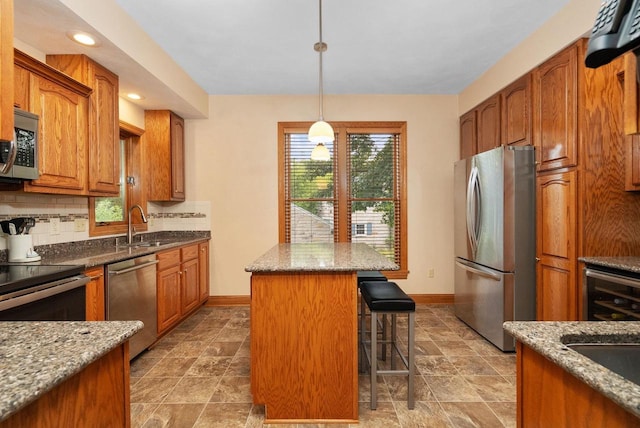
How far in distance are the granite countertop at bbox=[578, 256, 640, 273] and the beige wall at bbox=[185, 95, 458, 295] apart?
201 cm

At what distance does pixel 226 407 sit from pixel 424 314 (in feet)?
8.37

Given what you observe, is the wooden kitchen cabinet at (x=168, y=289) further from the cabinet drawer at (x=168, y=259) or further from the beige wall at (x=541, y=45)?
the beige wall at (x=541, y=45)

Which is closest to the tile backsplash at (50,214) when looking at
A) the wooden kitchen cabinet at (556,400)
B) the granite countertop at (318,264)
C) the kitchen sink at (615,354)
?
the granite countertop at (318,264)

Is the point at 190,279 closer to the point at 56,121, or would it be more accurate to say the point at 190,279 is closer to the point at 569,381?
the point at 56,121

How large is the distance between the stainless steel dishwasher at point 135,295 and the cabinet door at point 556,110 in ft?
11.0

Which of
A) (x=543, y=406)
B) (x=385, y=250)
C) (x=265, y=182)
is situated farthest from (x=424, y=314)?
(x=543, y=406)

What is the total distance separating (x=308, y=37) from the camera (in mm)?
2844

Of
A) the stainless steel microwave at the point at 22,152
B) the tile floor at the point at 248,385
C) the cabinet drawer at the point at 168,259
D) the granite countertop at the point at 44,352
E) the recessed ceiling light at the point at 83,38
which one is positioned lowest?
the tile floor at the point at 248,385

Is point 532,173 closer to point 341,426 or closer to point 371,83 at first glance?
point 371,83

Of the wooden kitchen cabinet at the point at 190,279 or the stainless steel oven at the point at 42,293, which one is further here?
the wooden kitchen cabinet at the point at 190,279

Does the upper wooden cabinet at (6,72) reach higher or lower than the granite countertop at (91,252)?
higher

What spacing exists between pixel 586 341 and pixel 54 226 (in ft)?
10.8

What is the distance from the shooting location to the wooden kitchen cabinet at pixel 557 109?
2400 millimetres

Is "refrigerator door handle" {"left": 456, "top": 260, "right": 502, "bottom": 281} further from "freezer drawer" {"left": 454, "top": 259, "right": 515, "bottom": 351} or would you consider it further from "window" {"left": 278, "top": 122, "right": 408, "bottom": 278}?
"window" {"left": 278, "top": 122, "right": 408, "bottom": 278}
